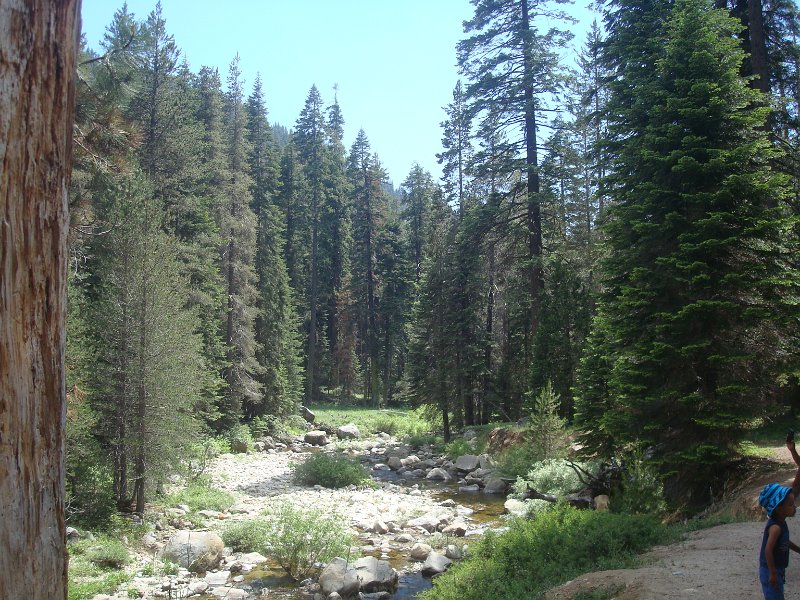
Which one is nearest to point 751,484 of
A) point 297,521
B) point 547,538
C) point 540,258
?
point 547,538

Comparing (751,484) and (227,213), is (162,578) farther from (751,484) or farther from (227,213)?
(227,213)

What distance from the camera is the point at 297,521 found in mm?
10156

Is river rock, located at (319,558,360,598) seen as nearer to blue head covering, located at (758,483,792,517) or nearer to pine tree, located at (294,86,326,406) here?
blue head covering, located at (758,483,792,517)

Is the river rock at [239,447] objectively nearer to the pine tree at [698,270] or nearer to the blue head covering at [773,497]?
the pine tree at [698,270]

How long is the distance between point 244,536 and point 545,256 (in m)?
12.5

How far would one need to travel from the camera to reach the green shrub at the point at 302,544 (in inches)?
388

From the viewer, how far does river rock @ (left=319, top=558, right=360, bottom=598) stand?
880 cm

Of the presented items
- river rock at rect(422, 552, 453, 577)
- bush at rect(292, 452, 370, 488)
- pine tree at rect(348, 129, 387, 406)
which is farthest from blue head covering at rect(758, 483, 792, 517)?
pine tree at rect(348, 129, 387, 406)

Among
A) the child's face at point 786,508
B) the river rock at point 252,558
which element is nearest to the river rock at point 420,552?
the river rock at point 252,558

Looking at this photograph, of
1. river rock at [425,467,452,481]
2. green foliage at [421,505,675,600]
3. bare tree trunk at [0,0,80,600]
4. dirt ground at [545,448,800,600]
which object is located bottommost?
river rock at [425,467,452,481]

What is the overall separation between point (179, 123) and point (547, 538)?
19037 mm

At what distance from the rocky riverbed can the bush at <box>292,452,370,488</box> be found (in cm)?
47

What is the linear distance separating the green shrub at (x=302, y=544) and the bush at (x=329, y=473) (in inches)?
280

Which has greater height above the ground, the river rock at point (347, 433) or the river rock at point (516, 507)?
the river rock at point (516, 507)
